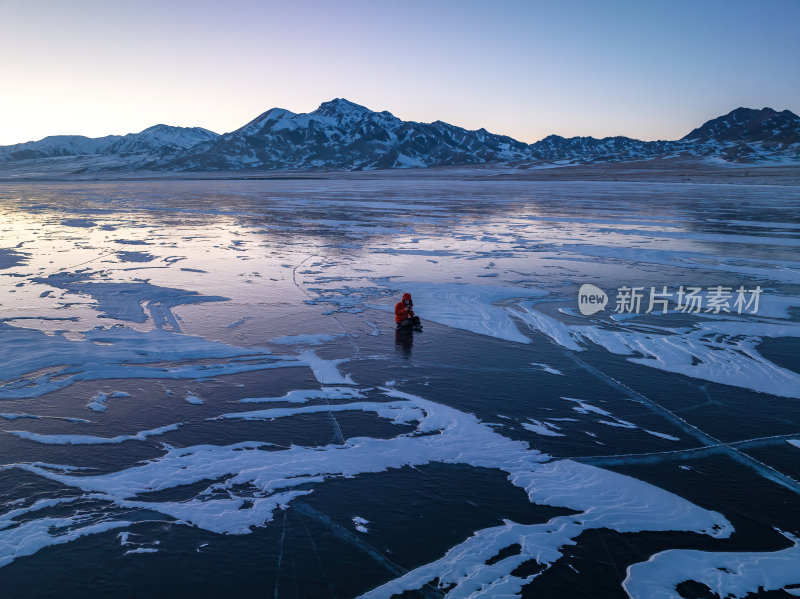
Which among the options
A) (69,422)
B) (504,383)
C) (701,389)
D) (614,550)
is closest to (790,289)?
(701,389)

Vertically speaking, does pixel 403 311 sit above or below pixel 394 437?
above

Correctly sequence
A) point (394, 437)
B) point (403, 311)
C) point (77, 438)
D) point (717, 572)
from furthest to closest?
1. point (403, 311)
2. point (394, 437)
3. point (77, 438)
4. point (717, 572)

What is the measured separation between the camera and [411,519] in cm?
567

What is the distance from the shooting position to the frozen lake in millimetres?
5039

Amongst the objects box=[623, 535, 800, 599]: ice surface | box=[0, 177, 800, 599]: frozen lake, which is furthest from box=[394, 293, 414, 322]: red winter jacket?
box=[623, 535, 800, 599]: ice surface

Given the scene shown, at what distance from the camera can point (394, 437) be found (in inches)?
292

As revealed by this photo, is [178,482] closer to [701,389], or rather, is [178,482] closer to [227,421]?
[227,421]

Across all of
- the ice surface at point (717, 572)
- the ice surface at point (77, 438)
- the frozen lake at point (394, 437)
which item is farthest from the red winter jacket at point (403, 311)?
the ice surface at point (717, 572)

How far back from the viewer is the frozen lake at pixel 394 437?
504 cm

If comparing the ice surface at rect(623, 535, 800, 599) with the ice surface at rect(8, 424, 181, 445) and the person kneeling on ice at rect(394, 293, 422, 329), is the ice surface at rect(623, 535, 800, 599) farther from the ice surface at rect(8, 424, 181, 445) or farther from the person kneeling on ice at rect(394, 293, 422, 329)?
the person kneeling on ice at rect(394, 293, 422, 329)

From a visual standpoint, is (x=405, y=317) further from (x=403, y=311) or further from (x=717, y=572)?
(x=717, y=572)

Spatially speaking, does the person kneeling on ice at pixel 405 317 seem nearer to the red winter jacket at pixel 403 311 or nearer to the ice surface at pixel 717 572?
the red winter jacket at pixel 403 311

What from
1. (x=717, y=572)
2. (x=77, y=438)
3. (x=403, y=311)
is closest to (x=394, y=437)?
(x=717, y=572)

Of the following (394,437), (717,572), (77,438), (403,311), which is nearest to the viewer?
(717,572)
